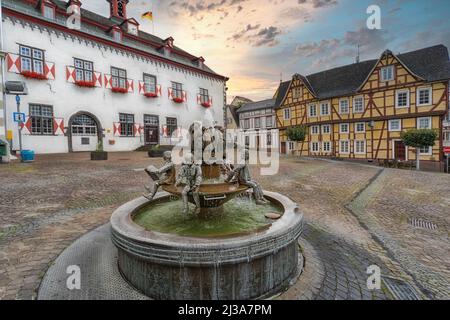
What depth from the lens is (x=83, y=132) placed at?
66.6 feet

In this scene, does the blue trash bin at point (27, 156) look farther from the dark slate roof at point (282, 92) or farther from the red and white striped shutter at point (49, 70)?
the dark slate roof at point (282, 92)

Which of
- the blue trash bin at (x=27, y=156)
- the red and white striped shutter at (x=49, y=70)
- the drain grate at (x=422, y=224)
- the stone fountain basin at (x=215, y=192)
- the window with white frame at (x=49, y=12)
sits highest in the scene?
the window with white frame at (x=49, y=12)

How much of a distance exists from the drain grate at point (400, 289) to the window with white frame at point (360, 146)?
2424cm

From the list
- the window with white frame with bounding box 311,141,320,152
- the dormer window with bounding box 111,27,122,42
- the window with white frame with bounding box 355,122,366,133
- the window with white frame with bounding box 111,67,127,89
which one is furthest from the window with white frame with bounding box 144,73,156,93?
the window with white frame with bounding box 355,122,366,133

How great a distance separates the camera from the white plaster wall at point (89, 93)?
17.0m

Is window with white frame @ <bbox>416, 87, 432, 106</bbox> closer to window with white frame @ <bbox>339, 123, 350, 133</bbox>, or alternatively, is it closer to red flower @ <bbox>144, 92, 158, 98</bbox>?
window with white frame @ <bbox>339, 123, 350, 133</bbox>

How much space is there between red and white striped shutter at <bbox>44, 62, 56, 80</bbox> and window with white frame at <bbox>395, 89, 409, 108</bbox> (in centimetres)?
2866

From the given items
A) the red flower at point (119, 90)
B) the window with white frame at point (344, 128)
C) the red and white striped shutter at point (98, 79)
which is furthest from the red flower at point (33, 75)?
the window with white frame at point (344, 128)

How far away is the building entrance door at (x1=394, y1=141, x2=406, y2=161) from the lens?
22062mm

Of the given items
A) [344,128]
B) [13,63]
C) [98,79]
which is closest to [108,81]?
[98,79]

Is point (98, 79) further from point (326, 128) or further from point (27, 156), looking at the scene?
point (326, 128)

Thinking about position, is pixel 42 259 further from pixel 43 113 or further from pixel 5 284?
pixel 43 113

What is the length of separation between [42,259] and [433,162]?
86.2 feet
